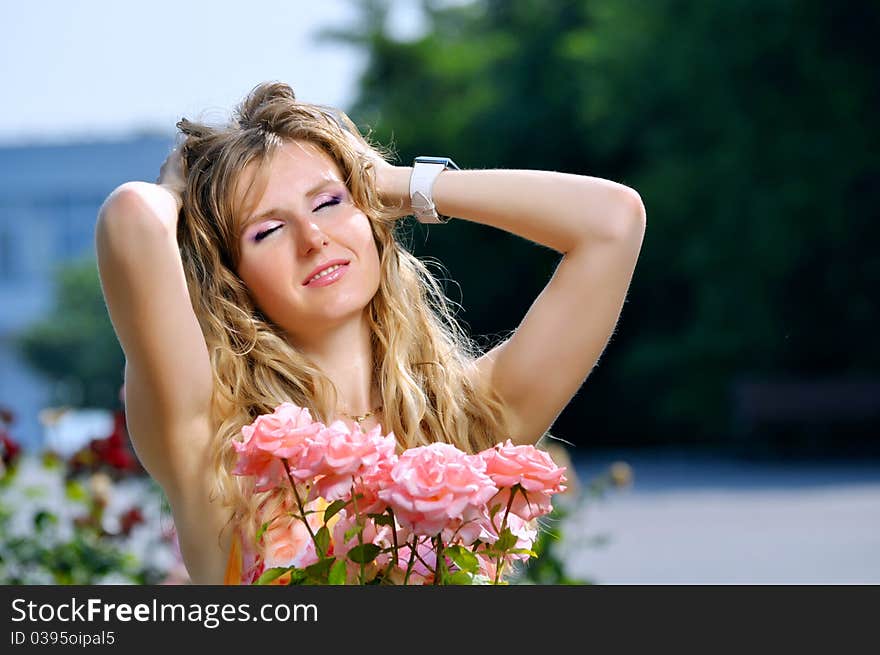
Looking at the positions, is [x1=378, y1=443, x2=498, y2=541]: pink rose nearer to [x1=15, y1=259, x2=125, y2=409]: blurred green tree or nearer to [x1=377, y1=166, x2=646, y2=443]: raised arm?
Result: [x1=377, y1=166, x2=646, y2=443]: raised arm

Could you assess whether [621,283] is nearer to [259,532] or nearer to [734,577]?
[259,532]

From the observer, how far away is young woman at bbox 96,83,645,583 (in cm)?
166

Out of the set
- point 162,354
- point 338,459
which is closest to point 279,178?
point 162,354

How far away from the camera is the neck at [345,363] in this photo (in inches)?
71.0

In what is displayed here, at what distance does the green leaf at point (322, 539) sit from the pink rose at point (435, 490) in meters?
0.12

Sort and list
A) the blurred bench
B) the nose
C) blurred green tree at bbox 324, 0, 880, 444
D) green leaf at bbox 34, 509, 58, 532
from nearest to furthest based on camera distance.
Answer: the nose → green leaf at bbox 34, 509, 58, 532 → blurred green tree at bbox 324, 0, 880, 444 → the blurred bench

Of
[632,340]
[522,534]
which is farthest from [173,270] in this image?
[632,340]

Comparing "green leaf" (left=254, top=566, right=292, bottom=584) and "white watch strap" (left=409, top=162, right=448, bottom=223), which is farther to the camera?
"white watch strap" (left=409, top=162, right=448, bottom=223)

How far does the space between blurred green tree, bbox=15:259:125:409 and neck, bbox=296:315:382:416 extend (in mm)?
28828

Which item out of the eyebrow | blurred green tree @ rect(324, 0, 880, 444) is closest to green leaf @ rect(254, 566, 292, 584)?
the eyebrow

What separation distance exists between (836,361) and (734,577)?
372 inches

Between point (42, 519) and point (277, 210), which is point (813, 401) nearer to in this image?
point (42, 519)

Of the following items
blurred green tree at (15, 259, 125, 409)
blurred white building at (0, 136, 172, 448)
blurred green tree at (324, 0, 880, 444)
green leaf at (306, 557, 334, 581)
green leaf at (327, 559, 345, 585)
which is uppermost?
blurred white building at (0, 136, 172, 448)

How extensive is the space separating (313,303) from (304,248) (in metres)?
0.07
